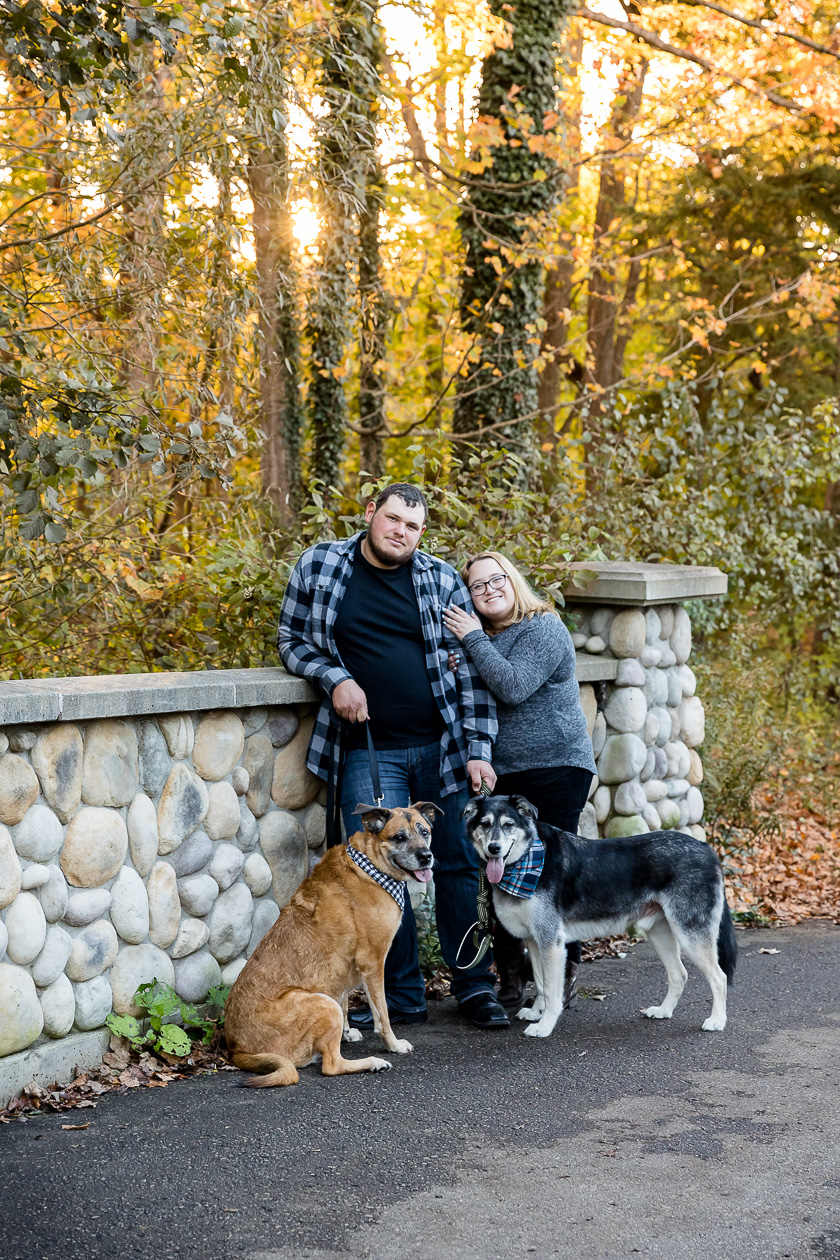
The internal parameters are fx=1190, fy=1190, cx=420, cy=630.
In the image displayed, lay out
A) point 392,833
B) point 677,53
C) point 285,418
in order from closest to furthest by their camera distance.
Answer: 1. point 392,833
2. point 285,418
3. point 677,53

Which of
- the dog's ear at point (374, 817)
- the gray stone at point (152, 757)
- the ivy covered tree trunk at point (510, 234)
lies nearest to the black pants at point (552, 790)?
the dog's ear at point (374, 817)

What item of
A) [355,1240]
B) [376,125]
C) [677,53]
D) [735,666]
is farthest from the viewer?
[677,53]

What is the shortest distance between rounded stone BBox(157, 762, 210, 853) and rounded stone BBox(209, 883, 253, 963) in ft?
1.26

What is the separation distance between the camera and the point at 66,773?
4.48 metres

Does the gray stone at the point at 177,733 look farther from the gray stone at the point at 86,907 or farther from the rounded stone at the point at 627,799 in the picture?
the rounded stone at the point at 627,799

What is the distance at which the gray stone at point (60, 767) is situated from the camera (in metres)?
4.40

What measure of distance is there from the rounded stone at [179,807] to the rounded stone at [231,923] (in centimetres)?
38

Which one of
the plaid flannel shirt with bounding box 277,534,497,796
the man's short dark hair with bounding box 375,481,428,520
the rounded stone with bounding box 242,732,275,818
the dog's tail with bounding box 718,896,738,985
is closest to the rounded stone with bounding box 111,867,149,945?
the rounded stone with bounding box 242,732,275,818

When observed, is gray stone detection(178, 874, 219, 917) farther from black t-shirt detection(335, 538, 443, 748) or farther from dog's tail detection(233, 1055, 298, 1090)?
black t-shirt detection(335, 538, 443, 748)

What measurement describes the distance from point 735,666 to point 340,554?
5.94 metres

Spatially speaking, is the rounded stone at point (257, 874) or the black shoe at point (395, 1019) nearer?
the rounded stone at point (257, 874)

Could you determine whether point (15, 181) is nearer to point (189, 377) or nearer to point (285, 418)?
point (285, 418)

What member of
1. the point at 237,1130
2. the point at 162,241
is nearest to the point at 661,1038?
the point at 237,1130

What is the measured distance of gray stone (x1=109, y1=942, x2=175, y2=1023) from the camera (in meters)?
4.69
